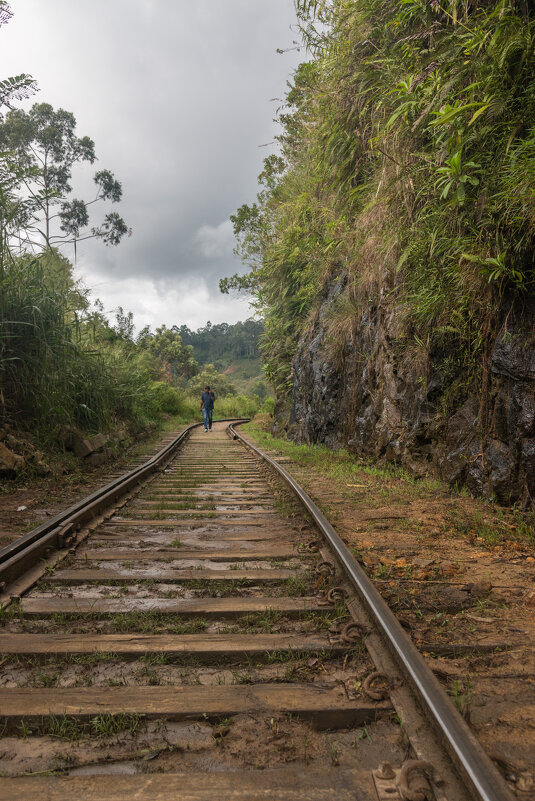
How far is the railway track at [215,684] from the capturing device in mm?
1372

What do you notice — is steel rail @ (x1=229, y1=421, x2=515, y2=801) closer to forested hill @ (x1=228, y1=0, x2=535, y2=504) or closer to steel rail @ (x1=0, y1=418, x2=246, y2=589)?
A: steel rail @ (x1=0, y1=418, x2=246, y2=589)

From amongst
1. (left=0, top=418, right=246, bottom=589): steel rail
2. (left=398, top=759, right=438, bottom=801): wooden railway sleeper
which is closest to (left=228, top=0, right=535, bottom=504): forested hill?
(left=398, top=759, right=438, bottom=801): wooden railway sleeper

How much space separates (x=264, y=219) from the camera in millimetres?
16859

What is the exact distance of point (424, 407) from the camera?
5.84 meters

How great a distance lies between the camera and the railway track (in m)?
1.37

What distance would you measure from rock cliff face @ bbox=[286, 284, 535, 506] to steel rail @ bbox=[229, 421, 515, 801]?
2213mm

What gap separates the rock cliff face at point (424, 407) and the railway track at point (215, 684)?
5.99 ft

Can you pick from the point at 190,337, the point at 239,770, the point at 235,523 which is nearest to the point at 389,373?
the point at 235,523

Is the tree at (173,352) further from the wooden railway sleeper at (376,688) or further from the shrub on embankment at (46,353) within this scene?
the wooden railway sleeper at (376,688)

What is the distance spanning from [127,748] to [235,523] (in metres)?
3.09

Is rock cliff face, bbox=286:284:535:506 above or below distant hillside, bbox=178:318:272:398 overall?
below

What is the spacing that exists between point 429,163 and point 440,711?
500 cm

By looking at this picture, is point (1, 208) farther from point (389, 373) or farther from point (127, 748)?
point (127, 748)

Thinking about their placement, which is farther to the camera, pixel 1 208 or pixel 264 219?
pixel 264 219
